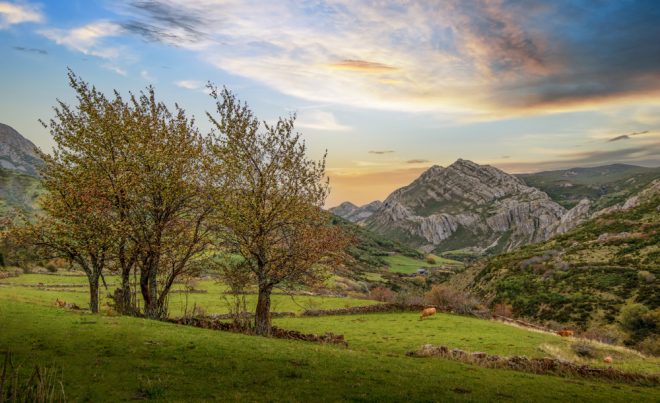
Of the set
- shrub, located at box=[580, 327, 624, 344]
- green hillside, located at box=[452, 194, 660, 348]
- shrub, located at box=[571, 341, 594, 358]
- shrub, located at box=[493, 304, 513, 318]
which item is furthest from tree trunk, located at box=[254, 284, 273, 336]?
shrub, located at box=[493, 304, 513, 318]

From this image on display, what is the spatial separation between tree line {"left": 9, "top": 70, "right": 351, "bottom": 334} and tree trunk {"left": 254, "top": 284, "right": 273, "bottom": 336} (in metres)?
0.09

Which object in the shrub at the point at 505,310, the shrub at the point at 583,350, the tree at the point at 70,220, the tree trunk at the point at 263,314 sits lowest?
the shrub at the point at 505,310

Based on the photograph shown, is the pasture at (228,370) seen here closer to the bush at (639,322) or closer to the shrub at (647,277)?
the bush at (639,322)

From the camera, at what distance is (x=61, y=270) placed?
313 ft

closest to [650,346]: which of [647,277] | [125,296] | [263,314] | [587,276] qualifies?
[647,277]

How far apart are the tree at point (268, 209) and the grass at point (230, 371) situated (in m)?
7.61

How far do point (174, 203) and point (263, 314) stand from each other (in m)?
13.6

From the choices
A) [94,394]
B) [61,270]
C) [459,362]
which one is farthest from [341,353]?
[61,270]

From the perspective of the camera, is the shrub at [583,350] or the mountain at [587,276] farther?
the mountain at [587,276]

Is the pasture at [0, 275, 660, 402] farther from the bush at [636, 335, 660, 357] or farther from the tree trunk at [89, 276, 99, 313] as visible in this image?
the bush at [636, 335, 660, 357]

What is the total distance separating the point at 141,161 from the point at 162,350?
1899 centimetres

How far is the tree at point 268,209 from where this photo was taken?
3456cm

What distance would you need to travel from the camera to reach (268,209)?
35.3 meters

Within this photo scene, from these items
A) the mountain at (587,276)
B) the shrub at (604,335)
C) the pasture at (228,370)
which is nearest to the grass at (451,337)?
the pasture at (228,370)
